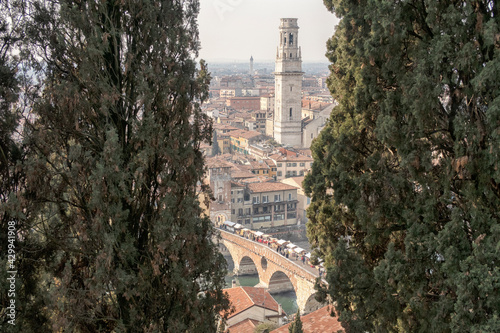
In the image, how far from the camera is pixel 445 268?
4.86m

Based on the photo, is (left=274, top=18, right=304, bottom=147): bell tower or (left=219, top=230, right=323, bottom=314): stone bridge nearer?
(left=219, top=230, right=323, bottom=314): stone bridge

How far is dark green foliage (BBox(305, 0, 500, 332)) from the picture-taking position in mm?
4812

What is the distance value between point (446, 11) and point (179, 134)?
256cm

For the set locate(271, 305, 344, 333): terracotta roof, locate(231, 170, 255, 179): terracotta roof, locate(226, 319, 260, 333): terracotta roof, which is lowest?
locate(226, 319, 260, 333): terracotta roof

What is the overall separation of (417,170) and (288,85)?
5004 cm

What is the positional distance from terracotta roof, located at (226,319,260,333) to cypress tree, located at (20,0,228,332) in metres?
12.3

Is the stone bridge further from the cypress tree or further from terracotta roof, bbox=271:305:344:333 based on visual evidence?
the cypress tree

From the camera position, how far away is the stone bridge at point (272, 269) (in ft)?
79.8

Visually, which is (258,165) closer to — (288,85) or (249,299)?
(288,85)

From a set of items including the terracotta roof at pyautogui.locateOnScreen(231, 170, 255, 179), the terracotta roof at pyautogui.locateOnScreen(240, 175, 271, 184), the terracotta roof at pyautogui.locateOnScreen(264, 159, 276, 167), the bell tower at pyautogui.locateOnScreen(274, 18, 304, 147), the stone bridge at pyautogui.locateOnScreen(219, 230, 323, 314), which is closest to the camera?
the stone bridge at pyautogui.locateOnScreen(219, 230, 323, 314)

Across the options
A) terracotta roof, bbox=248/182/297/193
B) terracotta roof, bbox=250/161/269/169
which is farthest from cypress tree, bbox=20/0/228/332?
terracotta roof, bbox=250/161/269/169

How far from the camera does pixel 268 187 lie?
1556 inches

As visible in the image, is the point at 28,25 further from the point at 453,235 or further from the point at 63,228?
the point at 453,235

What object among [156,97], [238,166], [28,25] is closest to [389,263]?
[156,97]
